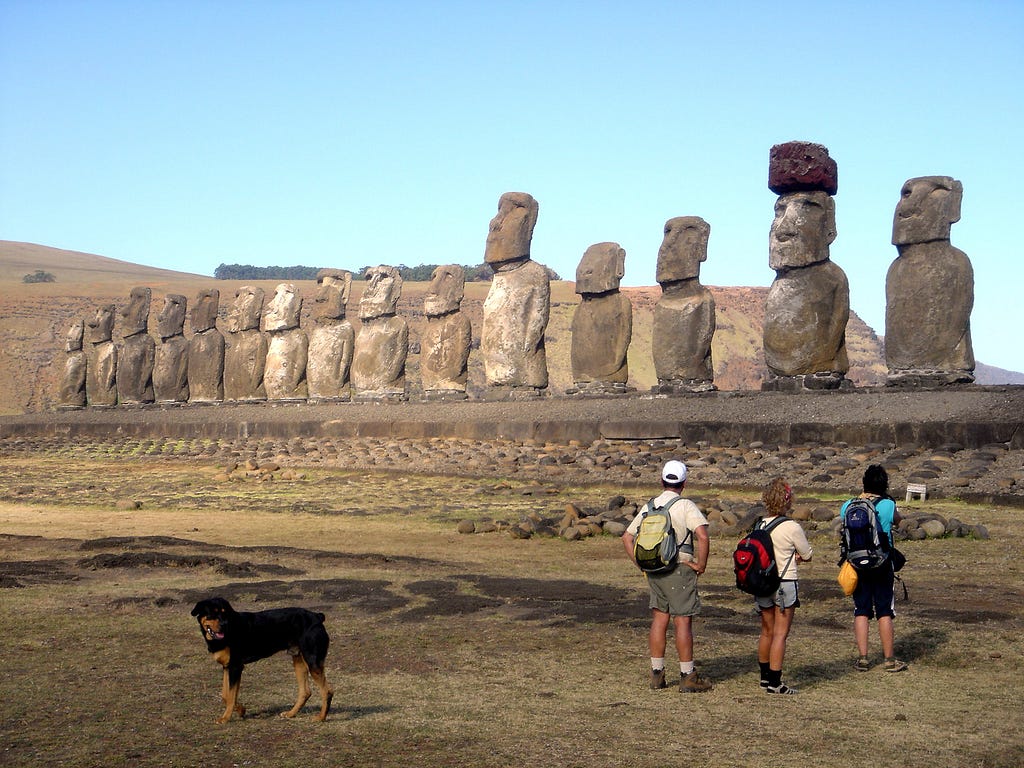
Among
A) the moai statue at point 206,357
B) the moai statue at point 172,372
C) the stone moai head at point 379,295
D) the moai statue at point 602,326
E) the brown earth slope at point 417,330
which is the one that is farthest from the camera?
the brown earth slope at point 417,330

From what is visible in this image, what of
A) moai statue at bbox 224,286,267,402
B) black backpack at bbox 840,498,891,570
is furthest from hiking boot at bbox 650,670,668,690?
moai statue at bbox 224,286,267,402

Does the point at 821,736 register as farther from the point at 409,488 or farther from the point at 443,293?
A: the point at 443,293

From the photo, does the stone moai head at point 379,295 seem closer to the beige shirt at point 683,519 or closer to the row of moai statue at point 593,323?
the row of moai statue at point 593,323

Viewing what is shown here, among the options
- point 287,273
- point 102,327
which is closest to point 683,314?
point 102,327

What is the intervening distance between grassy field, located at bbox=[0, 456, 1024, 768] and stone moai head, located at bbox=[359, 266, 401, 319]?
14316 mm

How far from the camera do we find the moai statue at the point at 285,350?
97.9ft

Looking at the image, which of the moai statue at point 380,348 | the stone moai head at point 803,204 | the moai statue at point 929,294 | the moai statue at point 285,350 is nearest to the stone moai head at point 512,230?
the moai statue at point 380,348

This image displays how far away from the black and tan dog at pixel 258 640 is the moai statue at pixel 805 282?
13.8 m

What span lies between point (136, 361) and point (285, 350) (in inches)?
263

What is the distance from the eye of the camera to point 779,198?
63.6ft

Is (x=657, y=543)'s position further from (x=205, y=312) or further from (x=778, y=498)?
(x=205, y=312)

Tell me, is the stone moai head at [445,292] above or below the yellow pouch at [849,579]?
→ above

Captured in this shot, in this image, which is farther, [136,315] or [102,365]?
[102,365]

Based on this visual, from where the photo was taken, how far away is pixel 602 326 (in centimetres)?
2242
